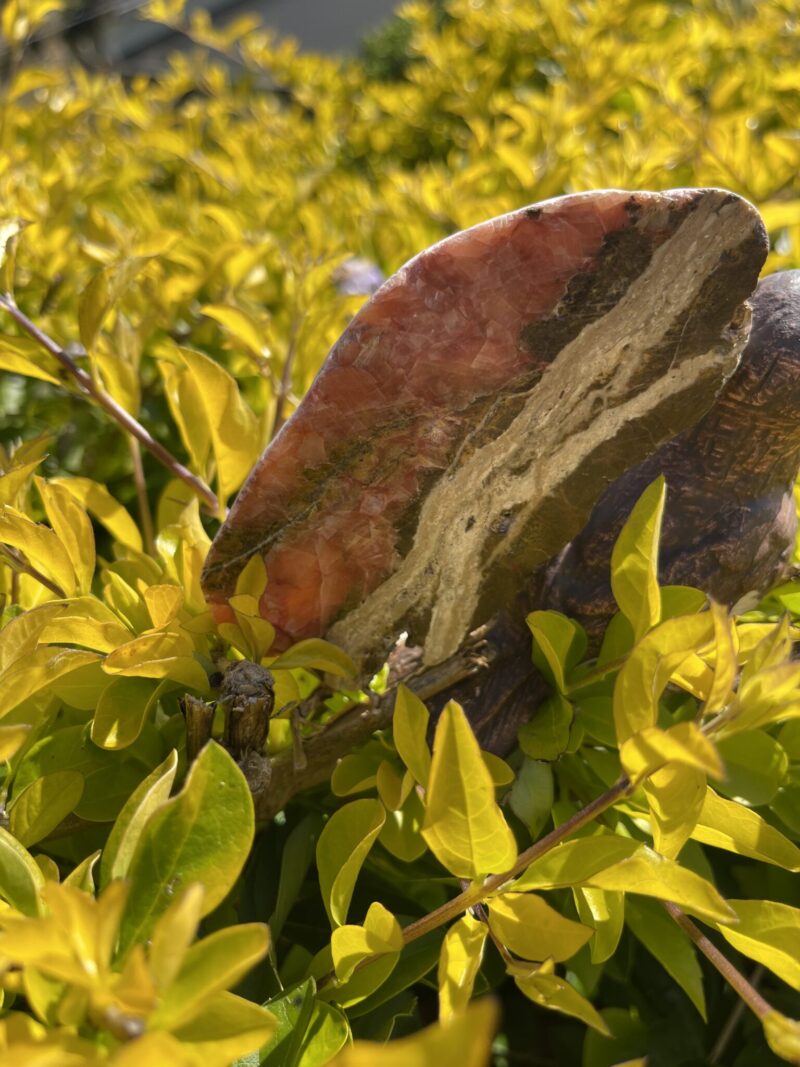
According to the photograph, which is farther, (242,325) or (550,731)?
(242,325)

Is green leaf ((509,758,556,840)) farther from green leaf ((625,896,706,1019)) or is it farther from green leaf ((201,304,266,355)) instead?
green leaf ((201,304,266,355))

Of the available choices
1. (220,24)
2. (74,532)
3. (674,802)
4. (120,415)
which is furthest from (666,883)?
(220,24)

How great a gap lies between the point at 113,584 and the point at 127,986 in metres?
0.39

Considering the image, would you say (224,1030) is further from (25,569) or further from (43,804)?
(25,569)

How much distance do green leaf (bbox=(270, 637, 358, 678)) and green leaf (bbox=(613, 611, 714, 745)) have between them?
0.76 feet

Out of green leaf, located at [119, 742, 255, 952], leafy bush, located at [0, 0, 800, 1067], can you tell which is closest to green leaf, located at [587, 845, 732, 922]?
leafy bush, located at [0, 0, 800, 1067]

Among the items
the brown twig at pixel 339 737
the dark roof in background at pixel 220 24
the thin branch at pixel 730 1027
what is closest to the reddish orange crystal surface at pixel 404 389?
the brown twig at pixel 339 737

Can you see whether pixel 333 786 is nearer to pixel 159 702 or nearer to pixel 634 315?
pixel 159 702

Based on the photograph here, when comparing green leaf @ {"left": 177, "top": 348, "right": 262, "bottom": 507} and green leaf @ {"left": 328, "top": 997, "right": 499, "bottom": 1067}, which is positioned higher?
green leaf @ {"left": 177, "top": 348, "right": 262, "bottom": 507}

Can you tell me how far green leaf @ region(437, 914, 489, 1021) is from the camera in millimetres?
513

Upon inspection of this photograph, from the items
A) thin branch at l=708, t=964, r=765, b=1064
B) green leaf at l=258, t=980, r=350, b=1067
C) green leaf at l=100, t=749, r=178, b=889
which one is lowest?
thin branch at l=708, t=964, r=765, b=1064

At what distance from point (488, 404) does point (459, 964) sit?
37 cm

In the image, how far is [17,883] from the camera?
0.51 m

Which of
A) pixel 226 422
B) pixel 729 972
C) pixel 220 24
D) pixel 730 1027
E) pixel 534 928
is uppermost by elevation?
pixel 220 24
